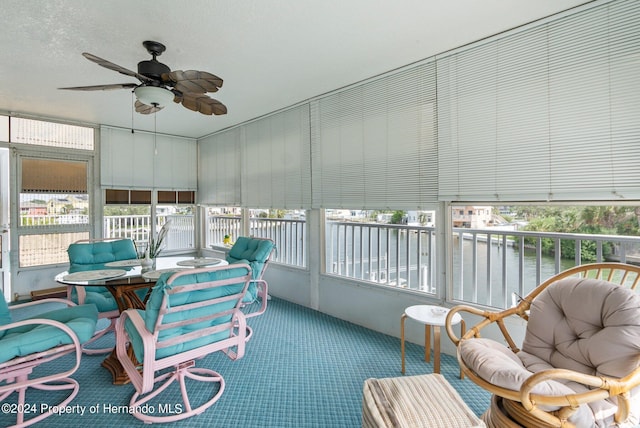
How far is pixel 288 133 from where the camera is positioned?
441cm

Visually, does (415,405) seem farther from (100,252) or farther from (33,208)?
(33,208)

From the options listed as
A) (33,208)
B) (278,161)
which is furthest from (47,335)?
(33,208)

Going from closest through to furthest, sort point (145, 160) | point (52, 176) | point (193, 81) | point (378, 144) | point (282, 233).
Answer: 1. point (193, 81)
2. point (378, 144)
3. point (52, 176)
4. point (282, 233)
5. point (145, 160)

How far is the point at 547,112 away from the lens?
2322mm

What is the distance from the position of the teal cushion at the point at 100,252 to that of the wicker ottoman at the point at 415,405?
122 inches

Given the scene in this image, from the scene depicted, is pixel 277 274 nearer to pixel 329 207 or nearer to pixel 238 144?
pixel 329 207

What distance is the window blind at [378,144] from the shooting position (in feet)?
9.81

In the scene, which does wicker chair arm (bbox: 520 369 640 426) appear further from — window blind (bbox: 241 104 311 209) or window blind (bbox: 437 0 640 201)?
window blind (bbox: 241 104 311 209)

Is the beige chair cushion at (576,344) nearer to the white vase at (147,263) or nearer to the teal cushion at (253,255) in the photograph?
the teal cushion at (253,255)

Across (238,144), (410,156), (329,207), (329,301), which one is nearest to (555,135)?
(410,156)

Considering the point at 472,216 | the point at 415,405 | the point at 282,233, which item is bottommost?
the point at 415,405

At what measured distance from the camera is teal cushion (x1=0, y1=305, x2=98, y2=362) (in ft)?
5.78

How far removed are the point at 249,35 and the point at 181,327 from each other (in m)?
2.26

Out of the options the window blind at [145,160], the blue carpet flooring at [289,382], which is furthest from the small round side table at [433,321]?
the window blind at [145,160]
